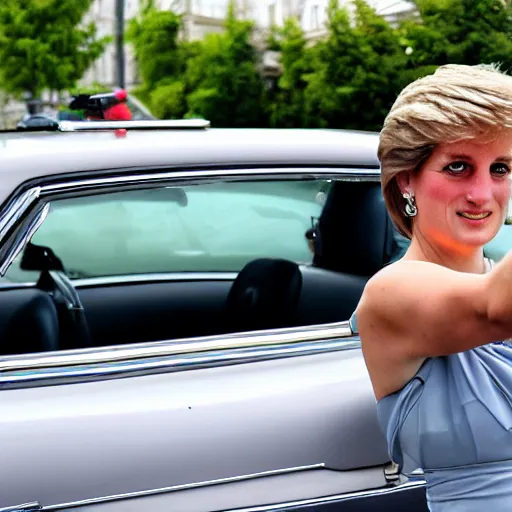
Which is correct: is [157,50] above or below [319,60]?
above

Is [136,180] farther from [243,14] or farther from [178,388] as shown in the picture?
[243,14]

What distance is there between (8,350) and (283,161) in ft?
2.57

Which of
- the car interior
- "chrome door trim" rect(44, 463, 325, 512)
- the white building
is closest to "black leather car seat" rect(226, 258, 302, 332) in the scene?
the car interior

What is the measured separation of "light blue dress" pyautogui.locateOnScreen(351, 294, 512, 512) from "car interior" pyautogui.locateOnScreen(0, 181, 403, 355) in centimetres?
91

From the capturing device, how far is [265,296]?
8.93 ft

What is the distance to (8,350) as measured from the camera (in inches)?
83.1

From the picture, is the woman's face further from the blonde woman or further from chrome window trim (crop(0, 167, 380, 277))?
chrome window trim (crop(0, 167, 380, 277))

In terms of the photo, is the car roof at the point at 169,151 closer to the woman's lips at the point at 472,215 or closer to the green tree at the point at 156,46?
the woman's lips at the point at 472,215

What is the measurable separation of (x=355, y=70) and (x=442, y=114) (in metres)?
19.8

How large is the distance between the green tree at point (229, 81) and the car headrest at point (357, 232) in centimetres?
2225

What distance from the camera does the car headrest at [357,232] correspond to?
268cm

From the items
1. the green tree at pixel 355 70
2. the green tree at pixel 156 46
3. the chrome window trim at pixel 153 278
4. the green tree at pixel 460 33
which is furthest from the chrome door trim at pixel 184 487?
the green tree at pixel 156 46

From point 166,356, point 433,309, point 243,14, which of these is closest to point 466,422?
point 433,309

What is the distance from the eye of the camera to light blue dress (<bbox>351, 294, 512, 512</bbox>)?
4.86 ft
